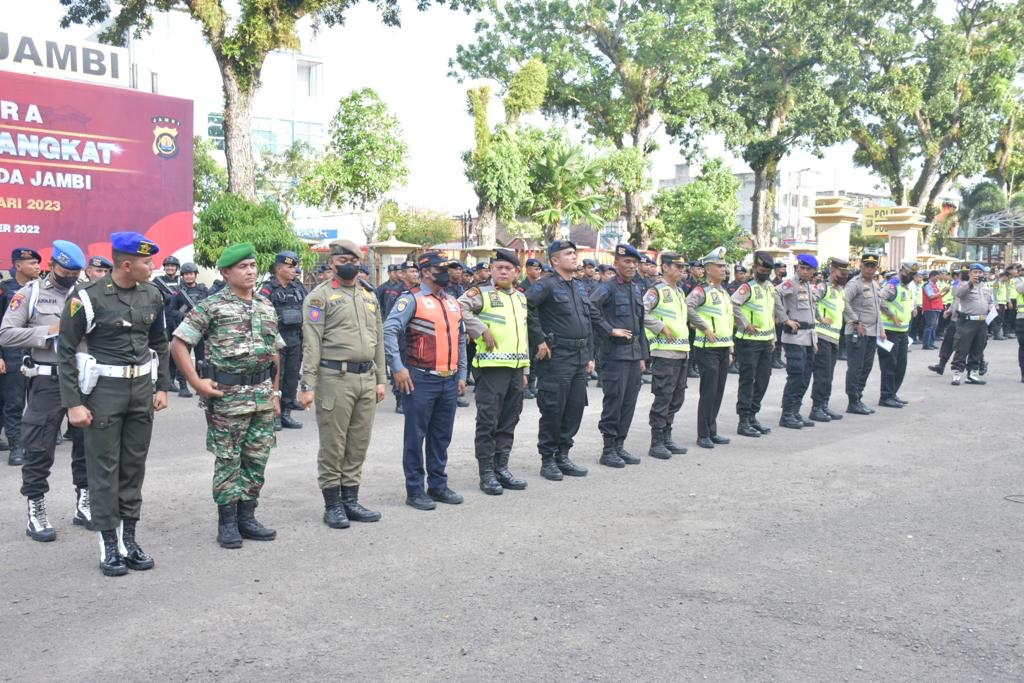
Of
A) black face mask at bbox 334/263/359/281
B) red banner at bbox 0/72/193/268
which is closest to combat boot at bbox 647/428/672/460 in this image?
black face mask at bbox 334/263/359/281

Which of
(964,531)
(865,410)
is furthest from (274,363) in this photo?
(865,410)

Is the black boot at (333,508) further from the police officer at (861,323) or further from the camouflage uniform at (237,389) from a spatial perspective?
the police officer at (861,323)

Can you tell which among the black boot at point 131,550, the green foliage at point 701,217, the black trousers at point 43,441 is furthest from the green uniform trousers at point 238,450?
the green foliage at point 701,217

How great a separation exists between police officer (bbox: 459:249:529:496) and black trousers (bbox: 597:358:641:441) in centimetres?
122

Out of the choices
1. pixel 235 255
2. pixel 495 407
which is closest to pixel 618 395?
pixel 495 407

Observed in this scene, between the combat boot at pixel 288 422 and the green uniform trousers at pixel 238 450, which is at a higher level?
the green uniform trousers at pixel 238 450

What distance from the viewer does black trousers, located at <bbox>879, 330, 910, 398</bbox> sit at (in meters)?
11.5

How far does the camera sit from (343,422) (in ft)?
19.3

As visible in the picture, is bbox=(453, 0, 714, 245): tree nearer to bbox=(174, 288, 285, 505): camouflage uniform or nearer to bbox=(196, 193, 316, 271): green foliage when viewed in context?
bbox=(196, 193, 316, 271): green foliage

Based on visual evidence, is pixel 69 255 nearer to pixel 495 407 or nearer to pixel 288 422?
pixel 495 407

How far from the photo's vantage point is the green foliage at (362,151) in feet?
106

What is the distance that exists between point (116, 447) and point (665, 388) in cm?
499

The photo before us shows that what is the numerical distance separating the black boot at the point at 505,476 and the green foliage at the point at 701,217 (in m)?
23.3

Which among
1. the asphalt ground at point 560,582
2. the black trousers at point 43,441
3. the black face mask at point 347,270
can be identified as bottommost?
the asphalt ground at point 560,582
